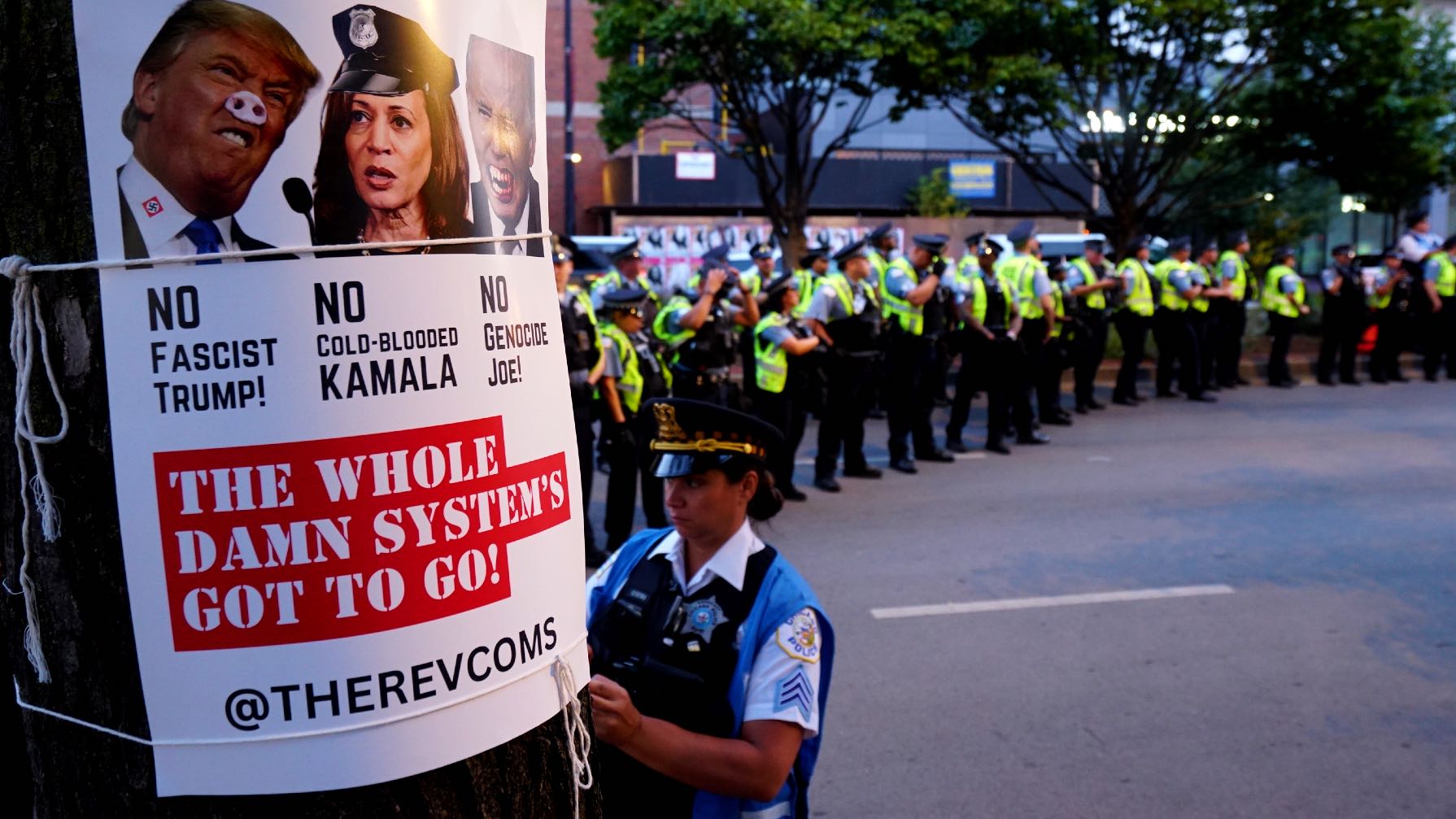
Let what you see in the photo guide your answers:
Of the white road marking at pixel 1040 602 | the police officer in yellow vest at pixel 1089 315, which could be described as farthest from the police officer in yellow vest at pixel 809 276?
the white road marking at pixel 1040 602

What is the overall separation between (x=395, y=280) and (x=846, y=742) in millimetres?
3904

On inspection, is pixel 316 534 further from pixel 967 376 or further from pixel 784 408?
pixel 967 376

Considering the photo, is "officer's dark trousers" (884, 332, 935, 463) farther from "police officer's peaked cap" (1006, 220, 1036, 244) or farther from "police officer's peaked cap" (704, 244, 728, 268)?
"police officer's peaked cap" (1006, 220, 1036, 244)

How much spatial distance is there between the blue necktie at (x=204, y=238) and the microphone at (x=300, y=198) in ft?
0.26

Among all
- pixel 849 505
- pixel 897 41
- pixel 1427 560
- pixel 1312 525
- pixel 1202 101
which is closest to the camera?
pixel 1427 560

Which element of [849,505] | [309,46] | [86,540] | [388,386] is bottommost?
[849,505]

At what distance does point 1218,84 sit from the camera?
1973 cm

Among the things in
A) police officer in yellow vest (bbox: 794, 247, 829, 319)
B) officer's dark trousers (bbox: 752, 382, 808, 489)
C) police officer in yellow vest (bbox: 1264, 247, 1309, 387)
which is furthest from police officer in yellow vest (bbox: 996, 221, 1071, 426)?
police officer in yellow vest (bbox: 1264, 247, 1309, 387)

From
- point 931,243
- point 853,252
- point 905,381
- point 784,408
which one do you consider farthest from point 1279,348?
point 784,408

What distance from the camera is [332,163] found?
1384 mm

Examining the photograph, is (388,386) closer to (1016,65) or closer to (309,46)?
(309,46)

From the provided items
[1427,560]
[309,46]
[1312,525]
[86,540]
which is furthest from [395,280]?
[1312,525]

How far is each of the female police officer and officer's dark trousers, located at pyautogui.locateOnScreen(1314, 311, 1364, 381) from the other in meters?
15.7

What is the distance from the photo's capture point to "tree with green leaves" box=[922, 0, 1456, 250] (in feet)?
58.2
